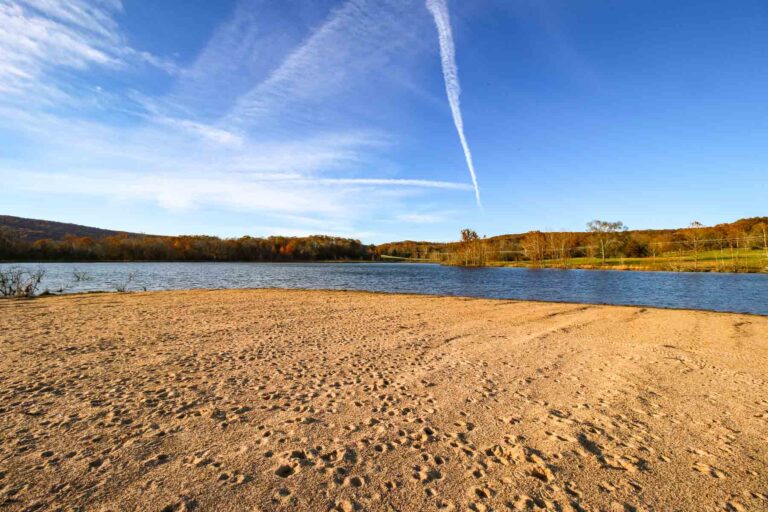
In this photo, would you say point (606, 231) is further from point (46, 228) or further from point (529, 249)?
point (46, 228)

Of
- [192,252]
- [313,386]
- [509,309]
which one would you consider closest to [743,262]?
[509,309]

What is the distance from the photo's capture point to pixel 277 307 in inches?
757

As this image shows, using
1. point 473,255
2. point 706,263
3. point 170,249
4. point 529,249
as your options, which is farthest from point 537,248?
point 170,249

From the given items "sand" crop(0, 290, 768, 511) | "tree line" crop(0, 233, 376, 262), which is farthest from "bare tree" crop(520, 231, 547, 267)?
"tree line" crop(0, 233, 376, 262)

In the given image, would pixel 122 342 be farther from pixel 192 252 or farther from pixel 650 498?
pixel 192 252

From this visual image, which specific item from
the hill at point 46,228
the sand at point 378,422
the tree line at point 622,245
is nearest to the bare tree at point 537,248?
the tree line at point 622,245

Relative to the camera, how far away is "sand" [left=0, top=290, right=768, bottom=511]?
3871mm

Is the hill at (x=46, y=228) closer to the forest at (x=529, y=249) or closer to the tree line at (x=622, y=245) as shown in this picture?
the forest at (x=529, y=249)

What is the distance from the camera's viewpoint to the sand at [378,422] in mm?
3871

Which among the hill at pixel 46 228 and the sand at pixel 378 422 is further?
the hill at pixel 46 228

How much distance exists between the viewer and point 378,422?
559cm

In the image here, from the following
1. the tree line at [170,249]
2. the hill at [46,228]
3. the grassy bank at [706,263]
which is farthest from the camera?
the hill at [46,228]

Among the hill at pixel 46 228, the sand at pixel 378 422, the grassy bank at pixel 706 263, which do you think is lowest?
the sand at pixel 378 422

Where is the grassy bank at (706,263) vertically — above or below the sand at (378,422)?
above
